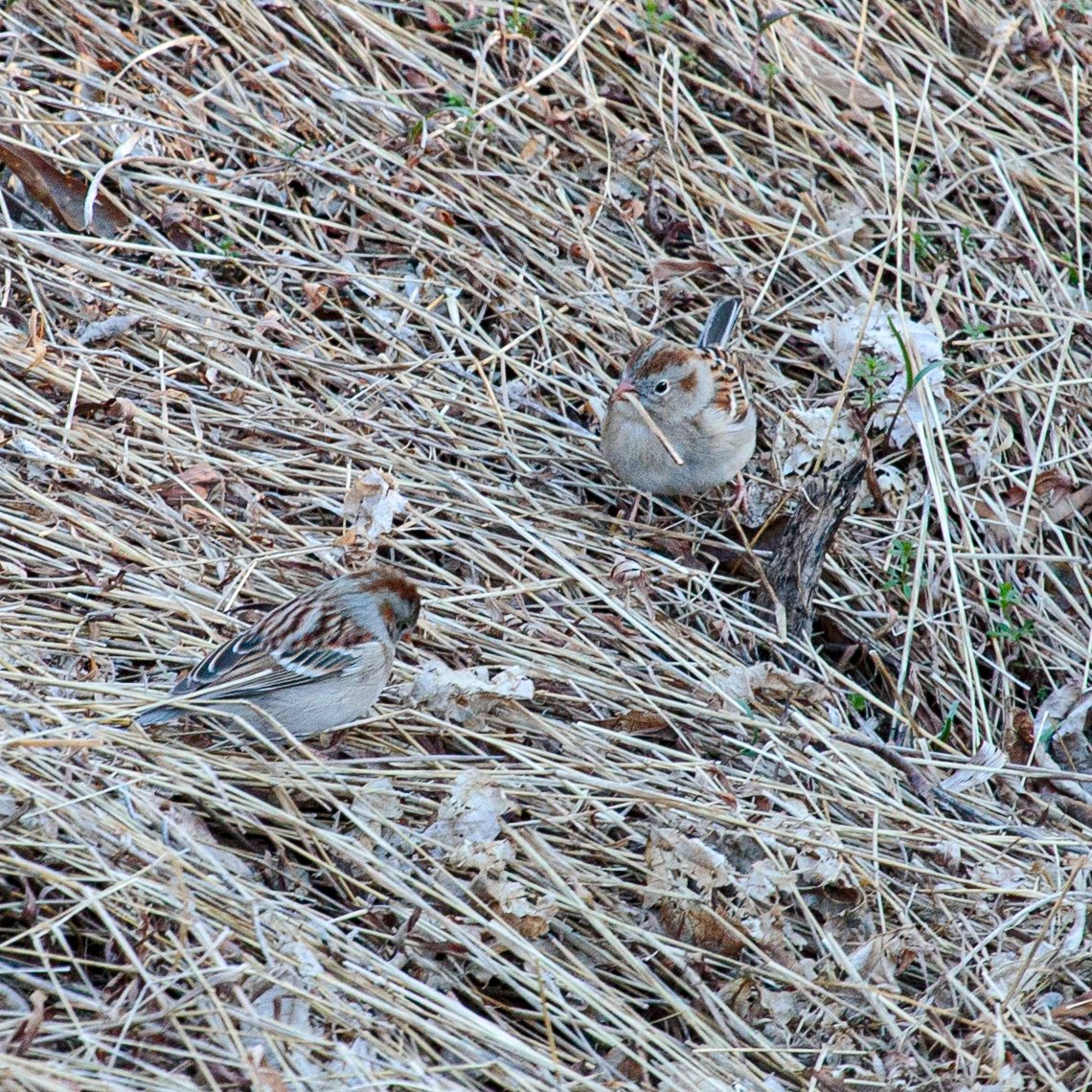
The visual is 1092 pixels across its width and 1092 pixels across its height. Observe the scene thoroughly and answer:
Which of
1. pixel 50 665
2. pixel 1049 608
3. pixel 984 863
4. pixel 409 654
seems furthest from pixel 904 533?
pixel 50 665

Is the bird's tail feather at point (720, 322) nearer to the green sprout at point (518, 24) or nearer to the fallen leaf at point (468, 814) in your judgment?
the green sprout at point (518, 24)

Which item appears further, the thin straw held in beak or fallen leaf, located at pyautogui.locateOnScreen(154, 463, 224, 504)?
the thin straw held in beak

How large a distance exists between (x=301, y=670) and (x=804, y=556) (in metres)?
1.81

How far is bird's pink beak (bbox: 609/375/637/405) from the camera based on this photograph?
490 cm

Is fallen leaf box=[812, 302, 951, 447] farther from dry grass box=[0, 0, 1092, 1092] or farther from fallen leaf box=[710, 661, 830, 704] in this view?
fallen leaf box=[710, 661, 830, 704]

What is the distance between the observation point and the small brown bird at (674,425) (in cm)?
488

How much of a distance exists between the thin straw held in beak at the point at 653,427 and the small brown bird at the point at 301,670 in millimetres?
1427

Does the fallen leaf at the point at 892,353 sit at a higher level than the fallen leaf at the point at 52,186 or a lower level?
higher

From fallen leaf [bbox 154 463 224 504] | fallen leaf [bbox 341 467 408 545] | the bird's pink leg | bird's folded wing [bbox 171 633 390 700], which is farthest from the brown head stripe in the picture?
bird's folded wing [bbox 171 633 390 700]

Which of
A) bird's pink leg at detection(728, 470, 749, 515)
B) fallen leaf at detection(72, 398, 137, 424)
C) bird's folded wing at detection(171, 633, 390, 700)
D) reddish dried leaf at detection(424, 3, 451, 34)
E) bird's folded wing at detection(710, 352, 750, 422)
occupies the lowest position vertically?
fallen leaf at detection(72, 398, 137, 424)

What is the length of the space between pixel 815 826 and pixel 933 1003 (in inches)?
20.8

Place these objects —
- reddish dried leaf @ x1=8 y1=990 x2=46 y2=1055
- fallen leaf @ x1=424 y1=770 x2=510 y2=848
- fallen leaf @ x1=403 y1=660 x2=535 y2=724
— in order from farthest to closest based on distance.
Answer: fallen leaf @ x1=403 y1=660 x2=535 y2=724 < fallen leaf @ x1=424 y1=770 x2=510 y2=848 < reddish dried leaf @ x1=8 y1=990 x2=46 y2=1055

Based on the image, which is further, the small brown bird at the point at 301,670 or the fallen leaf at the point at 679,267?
the fallen leaf at the point at 679,267

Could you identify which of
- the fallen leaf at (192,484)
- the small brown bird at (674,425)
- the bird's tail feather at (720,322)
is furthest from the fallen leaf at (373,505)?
the bird's tail feather at (720,322)
